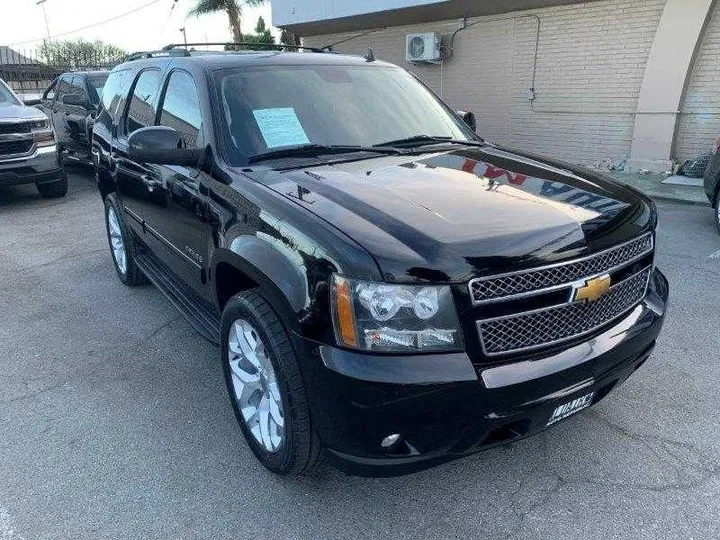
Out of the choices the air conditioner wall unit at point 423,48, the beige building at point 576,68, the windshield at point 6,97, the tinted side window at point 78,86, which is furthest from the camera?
the air conditioner wall unit at point 423,48

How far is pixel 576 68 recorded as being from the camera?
1083cm

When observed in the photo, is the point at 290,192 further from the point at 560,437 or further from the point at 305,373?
the point at 560,437

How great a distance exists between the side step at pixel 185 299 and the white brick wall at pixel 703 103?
9.19 m

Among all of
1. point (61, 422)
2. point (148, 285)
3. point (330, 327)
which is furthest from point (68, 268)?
point (330, 327)

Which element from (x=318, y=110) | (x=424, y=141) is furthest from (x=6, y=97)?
(x=424, y=141)

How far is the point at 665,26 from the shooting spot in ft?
30.9

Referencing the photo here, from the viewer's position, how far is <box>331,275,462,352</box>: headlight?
206cm

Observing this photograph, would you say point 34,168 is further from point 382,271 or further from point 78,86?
point 382,271

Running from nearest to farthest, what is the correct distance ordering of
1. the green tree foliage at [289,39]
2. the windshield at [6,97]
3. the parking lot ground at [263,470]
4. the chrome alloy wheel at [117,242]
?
1. the parking lot ground at [263,470]
2. the chrome alloy wheel at [117,242]
3. the windshield at [6,97]
4. the green tree foliage at [289,39]

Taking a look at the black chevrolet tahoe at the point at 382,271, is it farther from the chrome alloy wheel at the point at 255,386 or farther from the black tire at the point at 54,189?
the black tire at the point at 54,189

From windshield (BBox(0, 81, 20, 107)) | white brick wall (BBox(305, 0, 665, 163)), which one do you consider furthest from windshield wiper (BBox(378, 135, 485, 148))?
windshield (BBox(0, 81, 20, 107))

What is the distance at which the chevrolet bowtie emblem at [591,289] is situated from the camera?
2262 millimetres

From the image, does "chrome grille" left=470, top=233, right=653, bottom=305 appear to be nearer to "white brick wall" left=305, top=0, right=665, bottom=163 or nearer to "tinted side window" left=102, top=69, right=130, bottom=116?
"tinted side window" left=102, top=69, right=130, bottom=116

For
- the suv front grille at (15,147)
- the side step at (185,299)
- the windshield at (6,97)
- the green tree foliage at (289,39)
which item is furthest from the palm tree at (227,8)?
the side step at (185,299)
